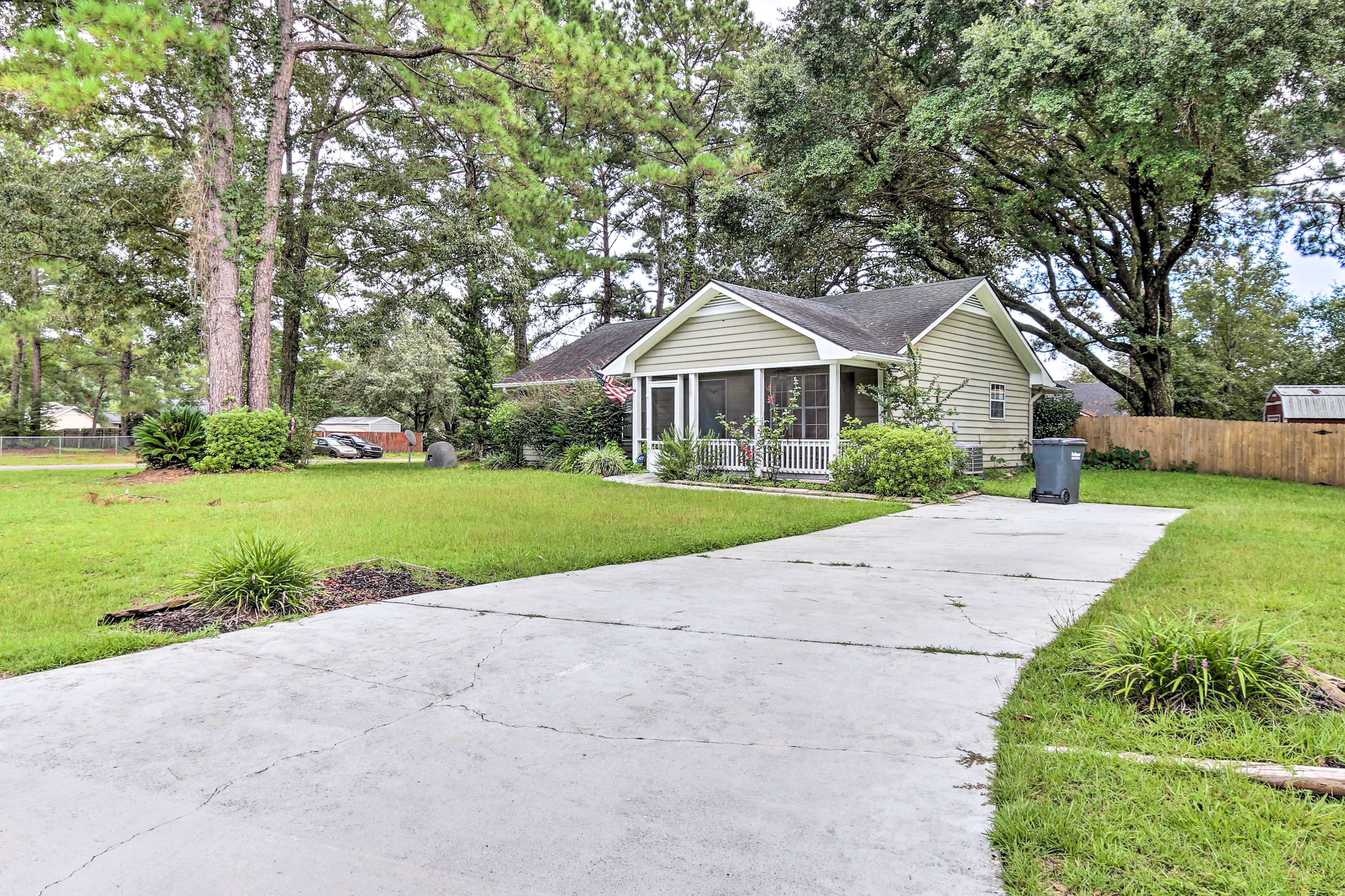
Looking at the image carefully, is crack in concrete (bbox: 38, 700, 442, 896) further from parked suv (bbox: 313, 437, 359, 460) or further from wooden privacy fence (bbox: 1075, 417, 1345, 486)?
parked suv (bbox: 313, 437, 359, 460)

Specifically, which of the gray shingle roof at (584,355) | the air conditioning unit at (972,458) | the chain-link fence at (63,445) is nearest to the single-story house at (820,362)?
the air conditioning unit at (972,458)

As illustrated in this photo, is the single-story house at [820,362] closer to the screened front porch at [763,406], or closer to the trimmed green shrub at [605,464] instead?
the screened front porch at [763,406]

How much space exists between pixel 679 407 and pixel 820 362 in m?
3.76

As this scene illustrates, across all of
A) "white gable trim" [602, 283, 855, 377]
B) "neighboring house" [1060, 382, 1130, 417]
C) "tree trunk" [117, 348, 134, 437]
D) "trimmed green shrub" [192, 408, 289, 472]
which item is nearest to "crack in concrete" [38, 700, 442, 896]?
"white gable trim" [602, 283, 855, 377]

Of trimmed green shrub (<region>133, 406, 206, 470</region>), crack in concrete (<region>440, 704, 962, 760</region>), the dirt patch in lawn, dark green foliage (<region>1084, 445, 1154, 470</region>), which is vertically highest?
trimmed green shrub (<region>133, 406, 206, 470</region>)

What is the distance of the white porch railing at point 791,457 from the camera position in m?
13.9

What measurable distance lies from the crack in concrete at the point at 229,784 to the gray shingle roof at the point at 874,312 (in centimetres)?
1120

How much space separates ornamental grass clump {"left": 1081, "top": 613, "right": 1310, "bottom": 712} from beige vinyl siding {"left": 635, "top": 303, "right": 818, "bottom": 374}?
1085 centimetres

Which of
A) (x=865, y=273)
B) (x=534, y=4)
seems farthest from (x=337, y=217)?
(x=865, y=273)

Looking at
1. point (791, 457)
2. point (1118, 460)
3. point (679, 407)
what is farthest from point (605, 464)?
point (1118, 460)

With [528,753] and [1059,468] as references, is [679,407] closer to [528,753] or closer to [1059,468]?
[1059,468]

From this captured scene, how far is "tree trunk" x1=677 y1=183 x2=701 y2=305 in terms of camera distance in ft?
83.4

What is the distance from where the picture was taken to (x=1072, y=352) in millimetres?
20703

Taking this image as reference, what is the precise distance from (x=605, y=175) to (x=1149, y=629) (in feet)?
93.9
